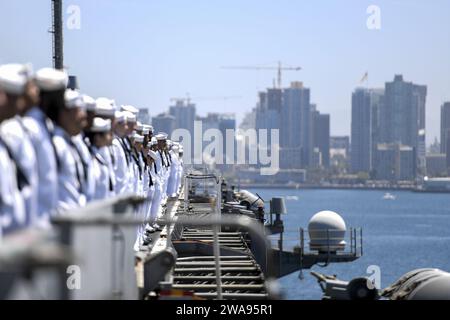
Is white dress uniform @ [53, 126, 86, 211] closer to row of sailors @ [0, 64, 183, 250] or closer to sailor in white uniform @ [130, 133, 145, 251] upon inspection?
row of sailors @ [0, 64, 183, 250]

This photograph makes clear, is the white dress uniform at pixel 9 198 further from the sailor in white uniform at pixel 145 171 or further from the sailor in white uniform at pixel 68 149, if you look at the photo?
the sailor in white uniform at pixel 145 171

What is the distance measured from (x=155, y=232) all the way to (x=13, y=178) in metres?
12.3

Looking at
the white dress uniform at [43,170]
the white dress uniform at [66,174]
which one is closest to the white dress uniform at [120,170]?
the white dress uniform at [66,174]

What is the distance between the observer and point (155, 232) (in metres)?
19.1

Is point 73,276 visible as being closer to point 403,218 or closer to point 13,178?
point 13,178

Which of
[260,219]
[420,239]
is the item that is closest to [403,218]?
[420,239]

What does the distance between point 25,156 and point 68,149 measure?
4.53 feet

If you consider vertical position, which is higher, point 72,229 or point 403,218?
point 72,229

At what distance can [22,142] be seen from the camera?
706 centimetres

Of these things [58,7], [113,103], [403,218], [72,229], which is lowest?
[403,218]

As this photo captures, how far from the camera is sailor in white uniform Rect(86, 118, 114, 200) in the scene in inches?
403

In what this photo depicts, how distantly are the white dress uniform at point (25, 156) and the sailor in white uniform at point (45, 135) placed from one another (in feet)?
0.44

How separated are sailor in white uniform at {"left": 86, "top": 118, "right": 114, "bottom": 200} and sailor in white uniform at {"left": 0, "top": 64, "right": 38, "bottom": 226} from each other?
2884mm

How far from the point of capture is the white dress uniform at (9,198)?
669cm
